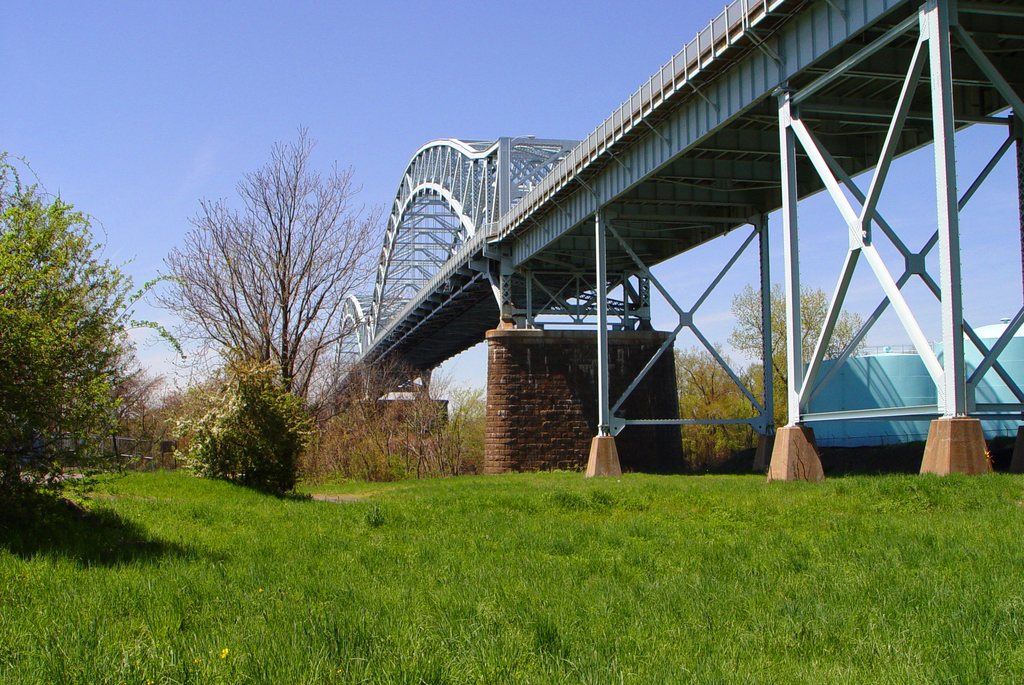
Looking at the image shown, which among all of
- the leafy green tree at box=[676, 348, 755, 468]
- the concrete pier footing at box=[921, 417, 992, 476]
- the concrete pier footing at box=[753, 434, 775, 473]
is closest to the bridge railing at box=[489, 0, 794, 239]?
the concrete pier footing at box=[921, 417, 992, 476]

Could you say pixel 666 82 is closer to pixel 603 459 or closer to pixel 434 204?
pixel 603 459

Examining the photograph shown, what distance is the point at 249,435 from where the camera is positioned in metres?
21.0

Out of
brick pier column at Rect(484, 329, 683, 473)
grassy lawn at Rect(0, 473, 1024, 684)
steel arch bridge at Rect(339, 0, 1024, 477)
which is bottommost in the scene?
grassy lawn at Rect(0, 473, 1024, 684)

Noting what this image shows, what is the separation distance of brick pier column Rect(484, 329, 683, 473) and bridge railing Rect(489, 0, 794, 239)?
6484 millimetres

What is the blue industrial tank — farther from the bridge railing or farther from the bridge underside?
the bridge railing

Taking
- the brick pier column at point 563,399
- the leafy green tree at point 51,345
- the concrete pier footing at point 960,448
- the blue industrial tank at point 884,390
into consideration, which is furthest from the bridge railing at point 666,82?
the leafy green tree at point 51,345

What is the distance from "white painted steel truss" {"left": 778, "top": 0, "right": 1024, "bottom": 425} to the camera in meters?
15.7

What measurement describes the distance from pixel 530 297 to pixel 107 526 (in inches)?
1267

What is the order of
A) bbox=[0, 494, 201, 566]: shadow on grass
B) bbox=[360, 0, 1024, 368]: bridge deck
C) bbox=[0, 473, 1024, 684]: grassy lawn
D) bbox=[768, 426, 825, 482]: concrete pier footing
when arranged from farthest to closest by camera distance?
1. bbox=[360, 0, 1024, 368]: bridge deck
2. bbox=[768, 426, 825, 482]: concrete pier footing
3. bbox=[0, 494, 201, 566]: shadow on grass
4. bbox=[0, 473, 1024, 684]: grassy lawn

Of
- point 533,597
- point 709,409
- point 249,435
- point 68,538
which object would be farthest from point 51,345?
point 709,409

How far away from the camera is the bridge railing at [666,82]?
21.7m

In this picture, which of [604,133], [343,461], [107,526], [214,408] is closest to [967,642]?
[107,526]

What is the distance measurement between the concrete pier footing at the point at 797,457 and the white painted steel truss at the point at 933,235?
0.43m

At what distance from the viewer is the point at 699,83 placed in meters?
24.8
